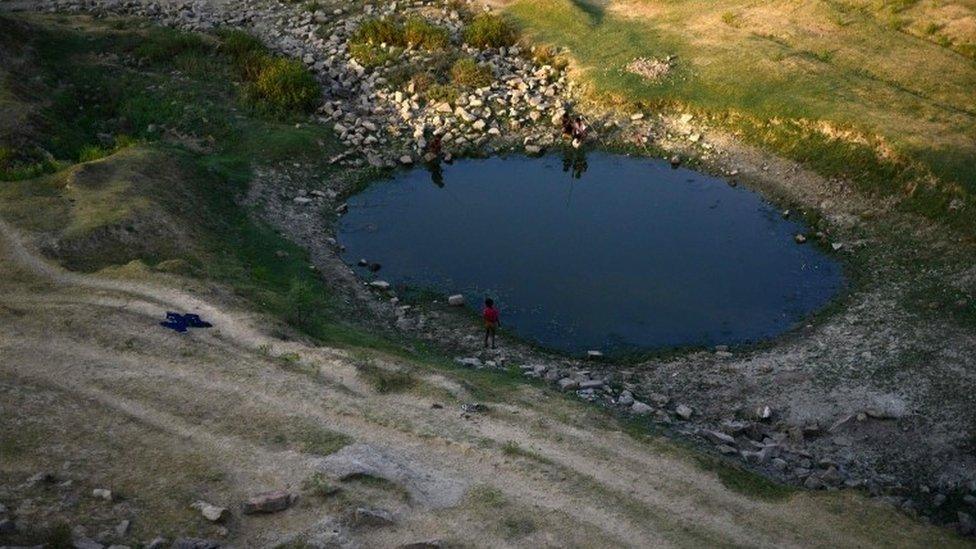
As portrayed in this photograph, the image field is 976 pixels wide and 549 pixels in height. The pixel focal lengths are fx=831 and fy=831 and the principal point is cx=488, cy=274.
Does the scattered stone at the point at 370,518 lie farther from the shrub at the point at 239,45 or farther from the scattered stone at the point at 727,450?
the shrub at the point at 239,45

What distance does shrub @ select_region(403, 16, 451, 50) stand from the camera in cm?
4744

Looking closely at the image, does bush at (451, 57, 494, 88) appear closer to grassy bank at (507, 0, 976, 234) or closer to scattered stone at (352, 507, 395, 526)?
grassy bank at (507, 0, 976, 234)

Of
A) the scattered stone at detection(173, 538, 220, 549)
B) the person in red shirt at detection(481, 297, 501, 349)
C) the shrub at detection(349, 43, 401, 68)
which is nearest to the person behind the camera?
the scattered stone at detection(173, 538, 220, 549)

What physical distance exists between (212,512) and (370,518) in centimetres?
308

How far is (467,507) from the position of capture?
1728 cm

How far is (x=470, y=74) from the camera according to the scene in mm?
44500

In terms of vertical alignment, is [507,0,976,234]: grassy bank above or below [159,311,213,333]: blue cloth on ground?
above

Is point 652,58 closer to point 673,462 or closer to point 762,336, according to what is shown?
point 762,336

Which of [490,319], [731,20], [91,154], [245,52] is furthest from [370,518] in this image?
[731,20]

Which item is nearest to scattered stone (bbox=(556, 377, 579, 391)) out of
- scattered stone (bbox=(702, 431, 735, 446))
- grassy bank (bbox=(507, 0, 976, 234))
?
scattered stone (bbox=(702, 431, 735, 446))

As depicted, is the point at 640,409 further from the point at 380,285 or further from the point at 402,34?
the point at 402,34

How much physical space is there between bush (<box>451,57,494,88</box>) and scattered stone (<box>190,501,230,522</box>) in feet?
104

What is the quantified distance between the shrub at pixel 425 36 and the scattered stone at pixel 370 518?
115 ft

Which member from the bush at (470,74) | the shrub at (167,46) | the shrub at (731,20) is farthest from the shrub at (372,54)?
the shrub at (731,20)
